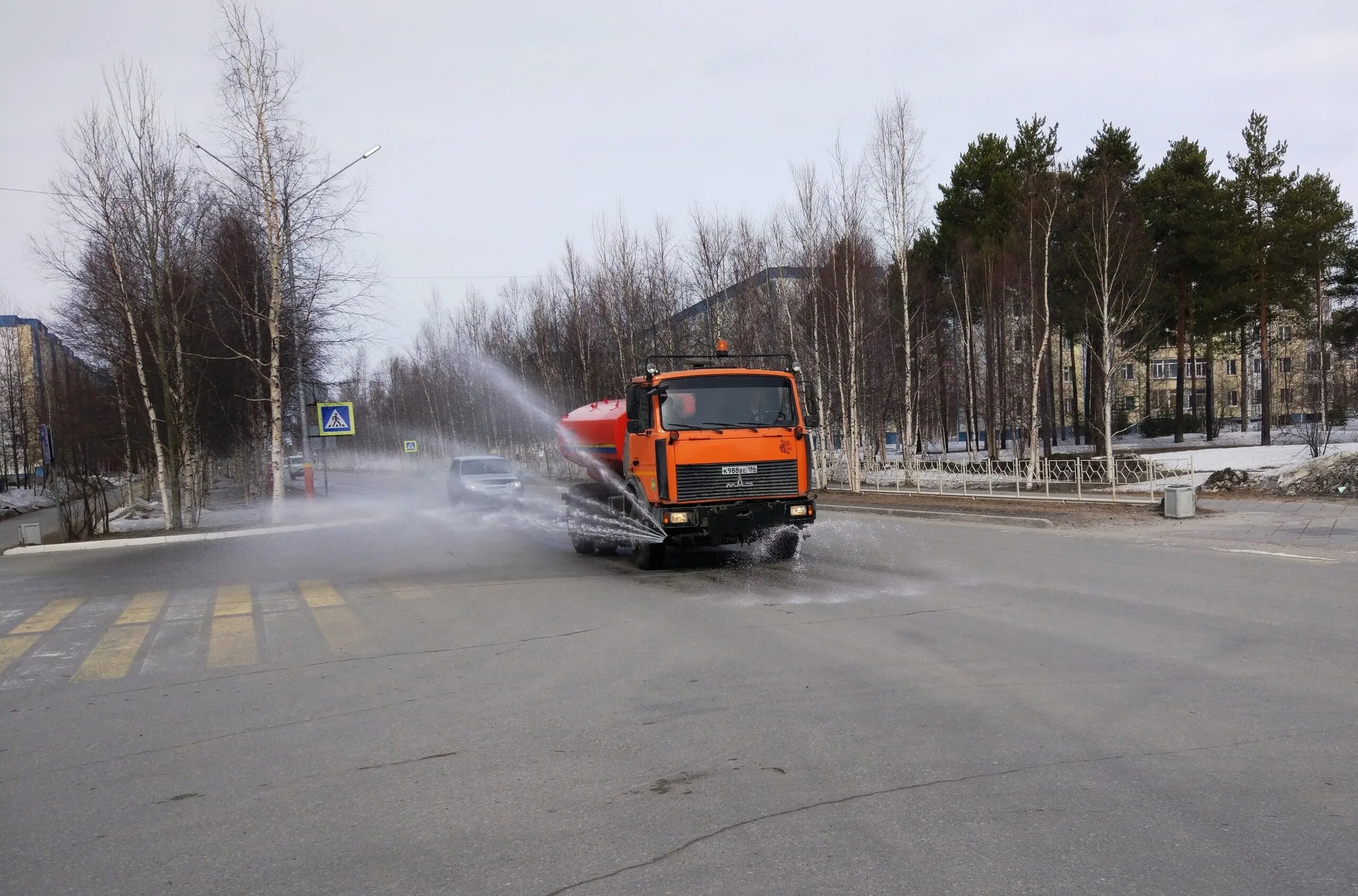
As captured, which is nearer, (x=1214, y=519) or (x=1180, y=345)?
(x=1214, y=519)

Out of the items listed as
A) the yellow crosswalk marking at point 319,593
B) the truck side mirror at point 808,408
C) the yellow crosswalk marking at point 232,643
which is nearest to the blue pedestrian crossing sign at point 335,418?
the yellow crosswalk marking at point 319,593

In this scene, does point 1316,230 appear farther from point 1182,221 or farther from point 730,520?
point 730,520

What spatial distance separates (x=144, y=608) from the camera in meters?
12.4

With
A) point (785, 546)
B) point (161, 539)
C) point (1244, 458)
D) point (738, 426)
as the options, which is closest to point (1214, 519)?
point (785, 546)

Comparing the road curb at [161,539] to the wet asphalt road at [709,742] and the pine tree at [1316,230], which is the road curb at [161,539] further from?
the pine tree at [1316,230]

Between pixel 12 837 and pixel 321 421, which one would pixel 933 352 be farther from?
pixel 12 837

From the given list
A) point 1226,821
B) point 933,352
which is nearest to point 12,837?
point 1226,821

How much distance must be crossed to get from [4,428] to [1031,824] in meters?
68.2

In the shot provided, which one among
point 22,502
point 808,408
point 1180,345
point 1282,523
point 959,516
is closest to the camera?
point 808,408

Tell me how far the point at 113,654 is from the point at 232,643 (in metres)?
1.03

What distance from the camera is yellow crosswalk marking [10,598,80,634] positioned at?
11125mm

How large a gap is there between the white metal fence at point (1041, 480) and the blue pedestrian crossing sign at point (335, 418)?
17074mm

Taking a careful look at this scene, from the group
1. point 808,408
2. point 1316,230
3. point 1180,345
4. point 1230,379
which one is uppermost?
point 1316,230

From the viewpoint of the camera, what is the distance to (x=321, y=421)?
27.9 m
